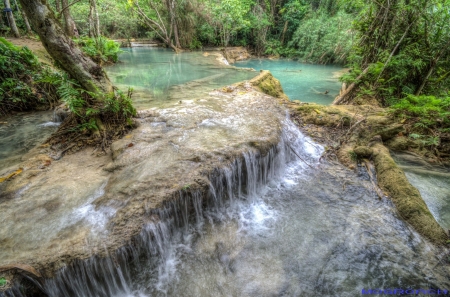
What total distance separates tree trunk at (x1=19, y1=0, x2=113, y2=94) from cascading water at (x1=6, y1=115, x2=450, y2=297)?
105 inches

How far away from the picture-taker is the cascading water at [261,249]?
2.42 m

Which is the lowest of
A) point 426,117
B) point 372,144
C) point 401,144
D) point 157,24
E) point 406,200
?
point 406,200

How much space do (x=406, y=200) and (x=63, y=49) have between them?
584 cm

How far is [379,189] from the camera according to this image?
373cm

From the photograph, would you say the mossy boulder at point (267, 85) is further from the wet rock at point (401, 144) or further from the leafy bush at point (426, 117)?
the wet rock at point (401, 144)

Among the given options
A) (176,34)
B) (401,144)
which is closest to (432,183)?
(401,144)

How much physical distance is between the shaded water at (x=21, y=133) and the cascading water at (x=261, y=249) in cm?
280

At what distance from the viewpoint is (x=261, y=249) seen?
2924 mm

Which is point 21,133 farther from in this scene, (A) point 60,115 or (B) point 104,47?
(B) point 104,47

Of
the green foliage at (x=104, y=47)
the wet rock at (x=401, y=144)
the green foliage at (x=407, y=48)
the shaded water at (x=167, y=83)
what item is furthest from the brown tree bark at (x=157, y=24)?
the wet rock at (x=401, y=144)

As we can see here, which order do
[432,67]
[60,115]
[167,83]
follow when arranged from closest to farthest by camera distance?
[60,115] → [432,67] → [167,83]

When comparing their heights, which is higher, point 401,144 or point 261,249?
point 401,144

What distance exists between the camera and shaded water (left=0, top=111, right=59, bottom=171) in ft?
12.5

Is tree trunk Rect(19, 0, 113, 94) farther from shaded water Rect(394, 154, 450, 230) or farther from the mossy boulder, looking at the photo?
shaded water Rect(394, 154, 450, 230)
